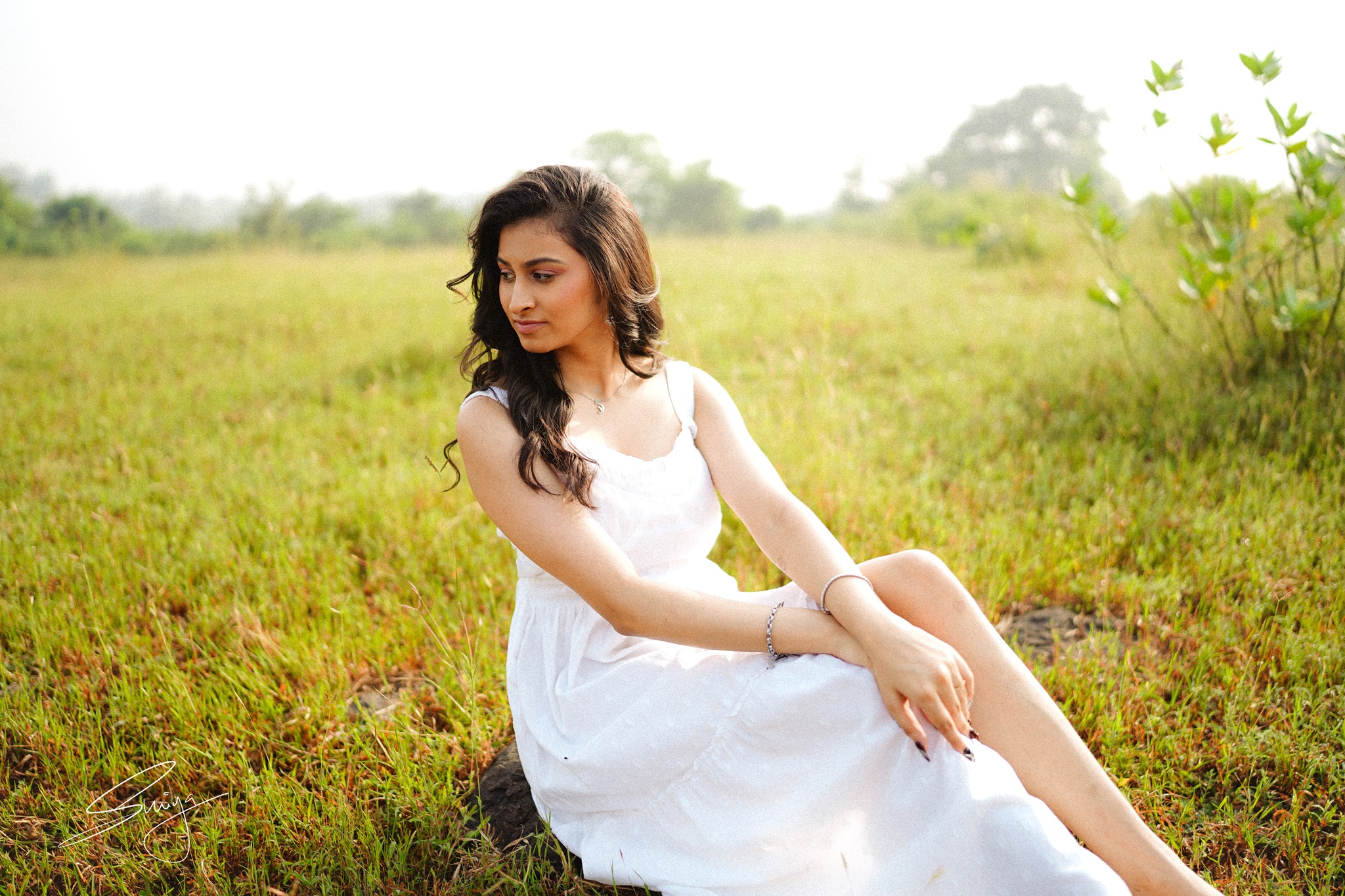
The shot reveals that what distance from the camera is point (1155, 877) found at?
1609mm

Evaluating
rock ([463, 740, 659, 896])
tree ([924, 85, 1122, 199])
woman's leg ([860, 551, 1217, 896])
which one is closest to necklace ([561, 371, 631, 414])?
woman's leg ([860, 551, 1217, 896])

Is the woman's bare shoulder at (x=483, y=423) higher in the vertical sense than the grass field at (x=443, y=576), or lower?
higher

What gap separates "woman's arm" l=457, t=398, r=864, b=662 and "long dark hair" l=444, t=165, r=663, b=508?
0.15 feet

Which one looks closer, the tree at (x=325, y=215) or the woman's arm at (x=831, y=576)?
the woman's arm at (x=831, y=576)

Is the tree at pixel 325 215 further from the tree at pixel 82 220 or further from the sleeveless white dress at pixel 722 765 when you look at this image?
the sleeveless white dress at pixel 722 765

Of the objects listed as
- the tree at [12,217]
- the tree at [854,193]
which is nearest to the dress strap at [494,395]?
the tree at [12,217]

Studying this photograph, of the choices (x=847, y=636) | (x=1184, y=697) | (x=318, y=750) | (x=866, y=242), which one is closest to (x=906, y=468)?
(x=1184, y=697)

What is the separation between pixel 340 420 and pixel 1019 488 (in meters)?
3.93

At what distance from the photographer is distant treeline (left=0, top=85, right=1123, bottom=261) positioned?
13156 mm

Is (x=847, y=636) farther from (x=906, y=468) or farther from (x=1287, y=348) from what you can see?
(x=1287, y=348)

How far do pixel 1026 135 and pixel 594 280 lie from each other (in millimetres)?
34979

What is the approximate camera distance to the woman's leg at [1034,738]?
1626 millimetres

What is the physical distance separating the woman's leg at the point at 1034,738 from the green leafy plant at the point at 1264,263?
2745 mm

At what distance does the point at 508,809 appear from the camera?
2.21m
